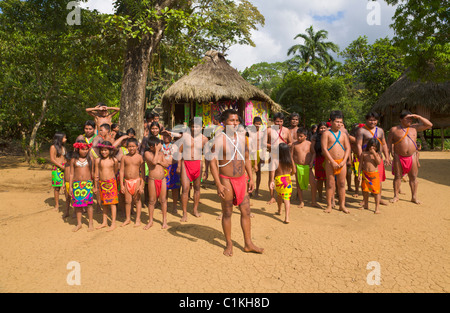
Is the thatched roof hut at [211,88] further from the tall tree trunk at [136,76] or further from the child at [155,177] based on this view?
the child at [155,177]

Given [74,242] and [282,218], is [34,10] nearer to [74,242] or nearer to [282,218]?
[74,242]

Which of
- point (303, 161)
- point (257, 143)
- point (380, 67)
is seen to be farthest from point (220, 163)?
point (380, 67)

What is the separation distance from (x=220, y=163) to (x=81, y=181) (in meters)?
2.34

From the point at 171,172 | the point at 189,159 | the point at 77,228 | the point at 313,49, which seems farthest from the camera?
the point at 313,49

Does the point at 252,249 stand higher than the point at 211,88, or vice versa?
the point at 211,88

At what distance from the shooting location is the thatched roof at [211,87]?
38.0 ft

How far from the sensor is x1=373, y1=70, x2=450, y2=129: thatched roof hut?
46.4 ft

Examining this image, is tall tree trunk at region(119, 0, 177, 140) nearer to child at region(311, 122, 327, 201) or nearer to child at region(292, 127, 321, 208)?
child at region(292, 127, 321, 208)

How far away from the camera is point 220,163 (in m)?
3.47

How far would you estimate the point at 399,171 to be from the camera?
18.6ft

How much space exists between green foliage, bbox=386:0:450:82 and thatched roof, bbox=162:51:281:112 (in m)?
5.59

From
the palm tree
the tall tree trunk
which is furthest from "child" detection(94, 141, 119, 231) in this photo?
the palm tree

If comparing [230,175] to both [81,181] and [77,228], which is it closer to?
[81,181]

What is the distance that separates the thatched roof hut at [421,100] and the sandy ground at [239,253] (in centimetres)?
1154
